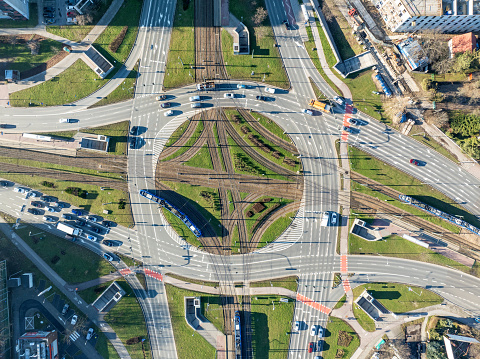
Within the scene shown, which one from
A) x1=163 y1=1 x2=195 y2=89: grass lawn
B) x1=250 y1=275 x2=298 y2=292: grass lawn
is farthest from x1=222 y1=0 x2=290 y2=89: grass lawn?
x1=250 y1=275 x2=298 y2=292: grass lawn

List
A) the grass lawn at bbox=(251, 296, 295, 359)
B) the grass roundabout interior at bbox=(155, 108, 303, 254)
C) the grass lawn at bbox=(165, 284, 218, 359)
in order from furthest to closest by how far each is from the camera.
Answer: the grass roundabout interior at bbox=(155, 108, 303, 254) < the grass lawn at bbox=(165, 284, 218, 359) < the grass lawn at bbox=(251, 296, 295, 359)

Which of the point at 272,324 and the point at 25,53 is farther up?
the point at 25,53

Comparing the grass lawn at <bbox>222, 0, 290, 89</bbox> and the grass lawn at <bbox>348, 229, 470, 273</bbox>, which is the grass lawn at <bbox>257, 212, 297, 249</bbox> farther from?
the grass lawn at <bbox>222, 0, 290, 89</bbox>

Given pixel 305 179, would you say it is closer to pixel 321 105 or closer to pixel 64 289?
pixel 321 105

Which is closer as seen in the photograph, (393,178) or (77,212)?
(77,212)

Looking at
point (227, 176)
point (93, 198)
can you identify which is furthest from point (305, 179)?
point (93, 198)

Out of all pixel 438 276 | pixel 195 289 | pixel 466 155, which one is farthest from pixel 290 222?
pixel 466 155
